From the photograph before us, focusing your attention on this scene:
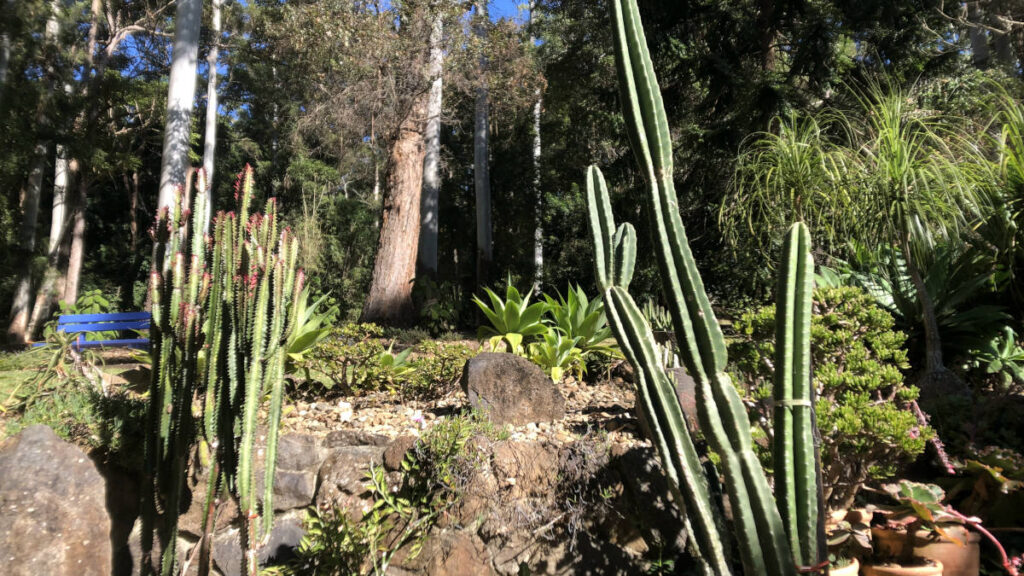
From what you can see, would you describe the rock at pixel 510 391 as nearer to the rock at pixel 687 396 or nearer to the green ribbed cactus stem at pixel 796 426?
the rock at pixel 687 396

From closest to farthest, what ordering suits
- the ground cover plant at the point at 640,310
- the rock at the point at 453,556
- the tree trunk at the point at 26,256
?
the ground cover plant at the point at 640,310
the rock at the point at 453,556
the tree trunk at the point at 26,256

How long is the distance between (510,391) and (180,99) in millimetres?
8380

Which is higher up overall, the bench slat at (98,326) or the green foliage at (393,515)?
the bench slat at (98,326)

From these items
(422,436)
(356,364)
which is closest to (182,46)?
(356,364)

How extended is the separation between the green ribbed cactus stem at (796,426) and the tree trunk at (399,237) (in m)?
8.73

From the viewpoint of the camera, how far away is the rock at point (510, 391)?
13.0ft

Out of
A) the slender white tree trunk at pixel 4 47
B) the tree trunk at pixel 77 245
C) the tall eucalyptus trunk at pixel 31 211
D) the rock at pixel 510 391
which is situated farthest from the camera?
the tree trunk at pixel 77 245

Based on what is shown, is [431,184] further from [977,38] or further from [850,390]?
[977,38]

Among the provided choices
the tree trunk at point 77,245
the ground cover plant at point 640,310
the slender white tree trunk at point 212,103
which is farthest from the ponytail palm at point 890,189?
the slender white tree trunk at point 212,103

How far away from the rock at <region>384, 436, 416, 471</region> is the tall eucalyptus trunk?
1177 cm

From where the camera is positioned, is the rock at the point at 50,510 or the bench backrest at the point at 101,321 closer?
the rock at the point at 50,510

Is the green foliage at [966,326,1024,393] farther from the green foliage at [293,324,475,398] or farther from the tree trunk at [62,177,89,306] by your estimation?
the tree trunk at [62,177,89,306]

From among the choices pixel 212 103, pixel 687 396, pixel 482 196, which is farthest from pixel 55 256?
pixel 687 396

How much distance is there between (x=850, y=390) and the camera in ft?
8.37
